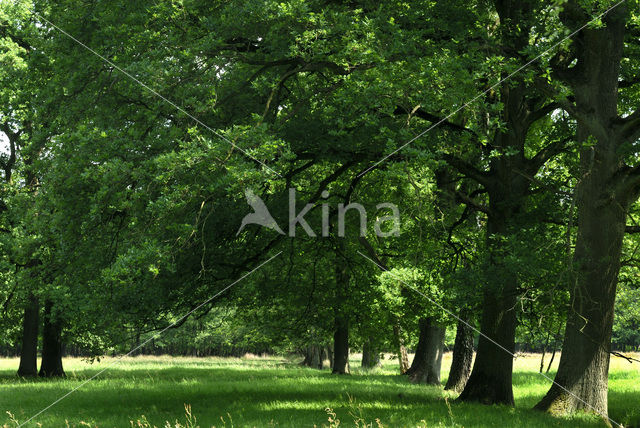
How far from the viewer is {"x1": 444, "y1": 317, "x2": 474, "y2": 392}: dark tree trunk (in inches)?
736

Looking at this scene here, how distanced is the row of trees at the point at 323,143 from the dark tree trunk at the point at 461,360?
4.00 meters

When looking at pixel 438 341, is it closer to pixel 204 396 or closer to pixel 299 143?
pixel 204 396

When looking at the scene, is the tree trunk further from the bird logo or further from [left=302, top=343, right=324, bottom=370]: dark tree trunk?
[left=302, top=343, right=324, bottom=370]: dark tree trunk

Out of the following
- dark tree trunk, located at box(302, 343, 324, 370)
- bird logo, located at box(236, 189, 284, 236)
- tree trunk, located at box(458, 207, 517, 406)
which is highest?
bird logo, located at box(236, 189, 284, 236)

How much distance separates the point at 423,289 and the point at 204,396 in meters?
7.01

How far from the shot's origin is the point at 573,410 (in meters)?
11.8

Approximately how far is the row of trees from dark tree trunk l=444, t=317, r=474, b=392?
400cm

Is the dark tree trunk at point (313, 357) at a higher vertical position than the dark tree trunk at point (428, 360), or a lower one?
lower

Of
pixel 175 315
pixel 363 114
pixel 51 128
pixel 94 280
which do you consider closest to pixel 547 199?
pixel 363 114

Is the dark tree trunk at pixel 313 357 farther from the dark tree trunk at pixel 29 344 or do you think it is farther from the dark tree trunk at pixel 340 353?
the dark tree trunk at pixel 29 344

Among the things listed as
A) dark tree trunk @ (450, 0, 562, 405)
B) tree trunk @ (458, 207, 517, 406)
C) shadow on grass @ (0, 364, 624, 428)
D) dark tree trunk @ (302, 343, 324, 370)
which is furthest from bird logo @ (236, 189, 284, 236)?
dark tree trunk @ (302, 343, 324, 370)

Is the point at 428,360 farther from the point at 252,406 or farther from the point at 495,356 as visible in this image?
the point at 252,406

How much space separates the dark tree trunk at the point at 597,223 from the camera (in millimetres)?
11852

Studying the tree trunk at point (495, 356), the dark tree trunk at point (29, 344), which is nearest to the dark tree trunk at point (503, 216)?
Answer: the tree trunk at point (495, 356)
